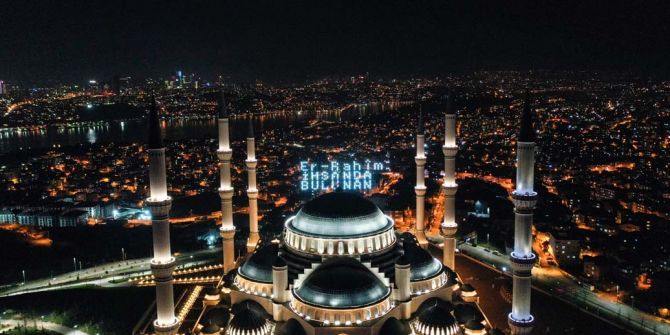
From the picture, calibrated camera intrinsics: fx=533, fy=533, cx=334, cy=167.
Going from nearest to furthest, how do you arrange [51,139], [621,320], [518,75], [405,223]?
[621,320], [405,223], [51,139], [518,75]

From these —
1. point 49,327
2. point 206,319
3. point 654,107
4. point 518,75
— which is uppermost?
point 518,75

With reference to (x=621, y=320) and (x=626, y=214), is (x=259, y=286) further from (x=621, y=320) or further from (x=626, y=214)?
(x=626, y=214)

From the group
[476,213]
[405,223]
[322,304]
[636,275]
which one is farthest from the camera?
[476,213]

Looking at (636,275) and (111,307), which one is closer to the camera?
(111,307)

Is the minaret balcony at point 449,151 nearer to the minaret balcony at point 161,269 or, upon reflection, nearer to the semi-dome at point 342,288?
the semi-dome at point 342,288

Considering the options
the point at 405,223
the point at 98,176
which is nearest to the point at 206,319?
the point at 405,223

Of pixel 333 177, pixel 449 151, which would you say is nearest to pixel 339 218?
pixel 449 151

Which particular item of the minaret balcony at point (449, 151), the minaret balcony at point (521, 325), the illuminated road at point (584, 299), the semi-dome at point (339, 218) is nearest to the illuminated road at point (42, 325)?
the semi-dome at point (339, 218)
